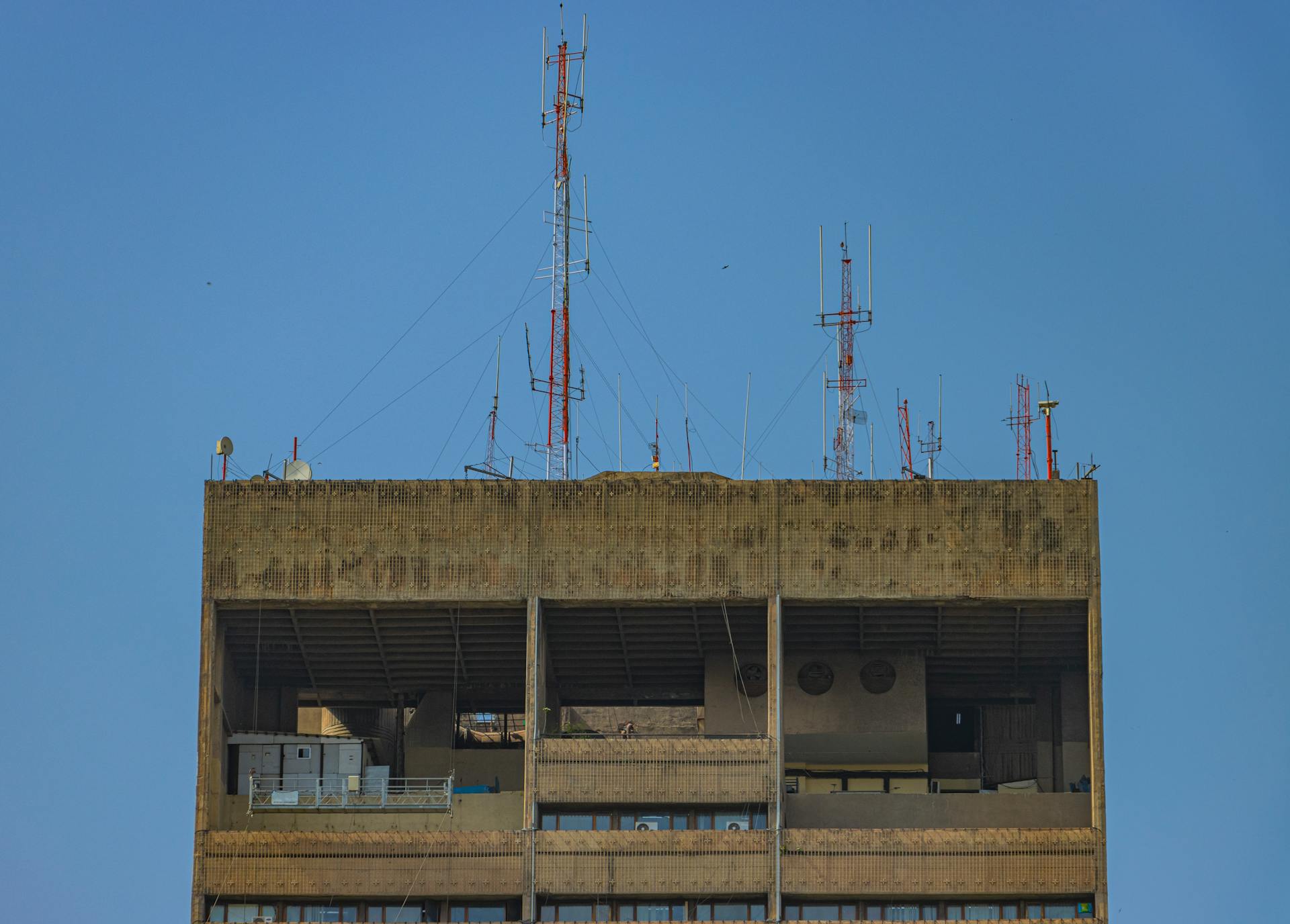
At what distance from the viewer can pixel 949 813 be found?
91.0 m

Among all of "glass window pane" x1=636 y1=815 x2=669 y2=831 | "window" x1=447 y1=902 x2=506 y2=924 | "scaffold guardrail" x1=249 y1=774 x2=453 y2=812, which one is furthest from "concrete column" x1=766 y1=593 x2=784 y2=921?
"scaffold guardrail" x1=249 y1=774 x2=453 y2=812

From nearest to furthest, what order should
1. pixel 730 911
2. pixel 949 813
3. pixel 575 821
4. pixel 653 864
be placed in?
pixel 730 911 < pixel 653 864 < pixel 575 821 < pixel 949 813

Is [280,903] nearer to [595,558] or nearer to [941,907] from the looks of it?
[595,558]

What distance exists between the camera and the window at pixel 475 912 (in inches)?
3501

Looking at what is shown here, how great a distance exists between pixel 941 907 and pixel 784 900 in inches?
224

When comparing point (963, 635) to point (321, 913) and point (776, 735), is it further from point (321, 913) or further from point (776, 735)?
point (321, 913)

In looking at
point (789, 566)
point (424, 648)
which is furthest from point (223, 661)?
point (789, 566)

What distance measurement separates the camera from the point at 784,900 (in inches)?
3484

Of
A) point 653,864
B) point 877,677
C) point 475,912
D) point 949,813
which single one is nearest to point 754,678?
point 877,677

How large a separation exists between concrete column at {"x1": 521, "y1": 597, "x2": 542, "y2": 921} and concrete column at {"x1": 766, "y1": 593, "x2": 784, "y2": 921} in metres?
8.30

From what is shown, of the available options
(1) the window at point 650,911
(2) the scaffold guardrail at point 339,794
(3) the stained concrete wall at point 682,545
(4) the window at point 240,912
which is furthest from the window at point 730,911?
(4) the window at point 240,912

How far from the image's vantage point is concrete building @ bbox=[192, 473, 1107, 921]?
88750 millimetres

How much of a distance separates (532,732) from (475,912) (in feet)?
22.2

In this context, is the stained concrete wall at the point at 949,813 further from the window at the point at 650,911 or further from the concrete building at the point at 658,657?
the window at the point at 650,911
